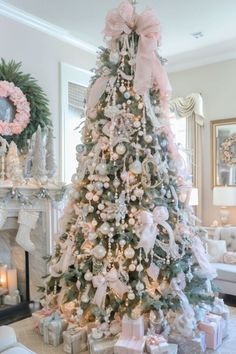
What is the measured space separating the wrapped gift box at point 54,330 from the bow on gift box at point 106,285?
438 mm

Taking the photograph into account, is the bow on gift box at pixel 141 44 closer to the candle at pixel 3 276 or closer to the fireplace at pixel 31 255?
the fireplace at pixel 31 255

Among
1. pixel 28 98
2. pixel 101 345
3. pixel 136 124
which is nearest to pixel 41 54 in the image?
pixel 28 98

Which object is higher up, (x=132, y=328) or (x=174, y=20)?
(x=174, y=20)

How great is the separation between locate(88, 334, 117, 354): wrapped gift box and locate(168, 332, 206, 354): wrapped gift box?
52 cm

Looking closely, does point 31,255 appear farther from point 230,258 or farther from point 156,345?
point 230,258

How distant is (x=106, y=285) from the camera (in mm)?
2836

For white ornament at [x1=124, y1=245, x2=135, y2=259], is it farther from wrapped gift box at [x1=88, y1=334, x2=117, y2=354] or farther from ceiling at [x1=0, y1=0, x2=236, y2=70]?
ceiling at [x1=0, y1=0, x2=236, y2=70]

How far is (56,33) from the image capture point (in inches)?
172

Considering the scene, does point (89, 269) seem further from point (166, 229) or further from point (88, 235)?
point (166, 229)

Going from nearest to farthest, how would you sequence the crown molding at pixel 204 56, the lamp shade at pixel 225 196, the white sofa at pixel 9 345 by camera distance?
the white sofa at pixel 9 345, the lamp shade at pixel 225 196, the crown molding at pixel 204 56

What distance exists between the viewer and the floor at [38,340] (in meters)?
2.91

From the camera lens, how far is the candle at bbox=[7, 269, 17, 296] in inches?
154

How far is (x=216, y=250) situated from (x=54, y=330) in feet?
6.93

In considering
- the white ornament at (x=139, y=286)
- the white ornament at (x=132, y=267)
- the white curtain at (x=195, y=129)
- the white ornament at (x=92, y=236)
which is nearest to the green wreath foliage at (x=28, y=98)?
the white ornament at (x=92, y=236)
